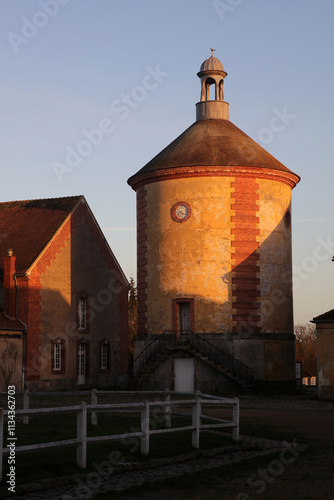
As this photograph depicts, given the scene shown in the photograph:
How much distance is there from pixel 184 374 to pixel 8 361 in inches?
355

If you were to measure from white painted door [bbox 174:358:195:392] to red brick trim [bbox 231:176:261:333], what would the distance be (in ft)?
9.94

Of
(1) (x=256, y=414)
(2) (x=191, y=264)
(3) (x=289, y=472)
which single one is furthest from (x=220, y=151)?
(3) (x=289, y=472)

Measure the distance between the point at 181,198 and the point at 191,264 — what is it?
365 centimetres

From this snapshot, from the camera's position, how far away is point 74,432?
647 inches

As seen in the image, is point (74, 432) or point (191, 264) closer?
point (74, 432)

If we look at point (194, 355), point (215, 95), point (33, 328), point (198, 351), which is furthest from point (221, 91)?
point (33, 328)

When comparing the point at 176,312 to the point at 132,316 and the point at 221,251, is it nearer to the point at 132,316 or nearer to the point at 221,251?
the point at 221,251

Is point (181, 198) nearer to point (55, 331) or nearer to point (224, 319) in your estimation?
point (224, 319)

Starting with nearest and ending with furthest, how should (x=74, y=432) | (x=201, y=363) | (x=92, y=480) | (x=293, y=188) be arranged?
1. (x=92, y=480)
2. (x=74, y=432)
3. (x=201, y=363)
4. (x=293, y=188)

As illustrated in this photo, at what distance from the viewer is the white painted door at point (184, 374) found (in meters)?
37.9

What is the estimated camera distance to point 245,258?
3859cm

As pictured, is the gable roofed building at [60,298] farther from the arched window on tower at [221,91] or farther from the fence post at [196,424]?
the fence post at [196,424]

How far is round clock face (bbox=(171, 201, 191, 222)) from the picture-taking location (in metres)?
39.2

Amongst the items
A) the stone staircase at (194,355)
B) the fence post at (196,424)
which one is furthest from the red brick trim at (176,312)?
the fence post at (196,424)
